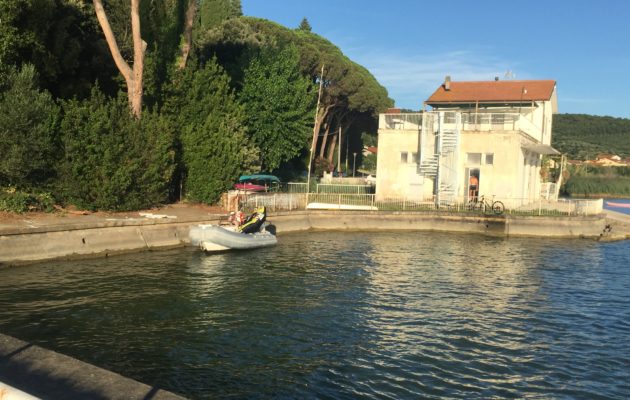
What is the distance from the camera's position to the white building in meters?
35.8

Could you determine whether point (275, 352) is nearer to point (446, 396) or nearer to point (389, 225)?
point (446, 396)

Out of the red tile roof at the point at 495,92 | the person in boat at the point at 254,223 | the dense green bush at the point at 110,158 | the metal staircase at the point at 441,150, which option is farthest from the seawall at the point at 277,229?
the red tile roof at the point at 495,92

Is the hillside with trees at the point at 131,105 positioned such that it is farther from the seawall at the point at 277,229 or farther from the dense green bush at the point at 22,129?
the seawall at the point at 277,229

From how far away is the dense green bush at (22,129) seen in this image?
21.0 meters

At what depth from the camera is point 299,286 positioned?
17031 mm

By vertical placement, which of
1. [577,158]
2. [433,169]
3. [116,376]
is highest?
[577,158]

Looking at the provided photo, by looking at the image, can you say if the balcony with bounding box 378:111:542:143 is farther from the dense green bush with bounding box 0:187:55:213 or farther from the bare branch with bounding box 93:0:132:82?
the dense green bush with bounding box 0:187:55:213

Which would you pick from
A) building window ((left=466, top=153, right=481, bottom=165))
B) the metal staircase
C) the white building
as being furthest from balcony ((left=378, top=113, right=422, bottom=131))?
building window ((left=466, top=153, right=481, bottom=165))

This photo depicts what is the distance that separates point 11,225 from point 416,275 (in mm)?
14847

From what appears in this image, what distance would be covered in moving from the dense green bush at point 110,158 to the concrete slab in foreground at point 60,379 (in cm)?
1755

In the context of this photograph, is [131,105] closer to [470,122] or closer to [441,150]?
[441,150]

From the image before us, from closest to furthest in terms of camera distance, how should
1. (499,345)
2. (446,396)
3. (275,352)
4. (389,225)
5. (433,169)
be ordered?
(446,396) < (275,352) < (499,345) < (389,225) < (433,169)

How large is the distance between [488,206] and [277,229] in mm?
13991

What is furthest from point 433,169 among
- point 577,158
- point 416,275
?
point 577,158
